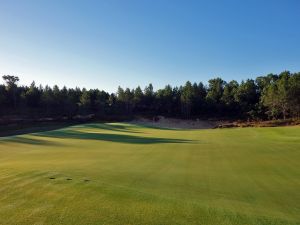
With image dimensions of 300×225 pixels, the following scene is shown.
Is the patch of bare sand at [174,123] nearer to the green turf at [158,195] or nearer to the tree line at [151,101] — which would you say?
the tree line at [151,101]

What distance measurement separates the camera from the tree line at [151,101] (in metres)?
98.8

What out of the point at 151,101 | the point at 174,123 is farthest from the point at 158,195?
the point at 151,101

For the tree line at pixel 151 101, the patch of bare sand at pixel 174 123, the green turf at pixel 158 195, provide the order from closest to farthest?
the green turf at pixel 158 195
the patch of bare sand at pixel 174 123
the tree line at pixel 151 101

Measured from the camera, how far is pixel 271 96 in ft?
262

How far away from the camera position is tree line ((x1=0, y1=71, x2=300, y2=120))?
3891 inches

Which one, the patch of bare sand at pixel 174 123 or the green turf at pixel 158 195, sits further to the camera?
the patch of bare sand at pixel 174 123

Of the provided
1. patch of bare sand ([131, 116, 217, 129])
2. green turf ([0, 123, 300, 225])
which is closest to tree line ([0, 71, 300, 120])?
patch of bare sand ([131, 116, 217, 129])

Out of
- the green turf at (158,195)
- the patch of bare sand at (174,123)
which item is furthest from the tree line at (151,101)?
the green turf at (158,195)

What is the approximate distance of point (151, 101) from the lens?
11388 centimetres

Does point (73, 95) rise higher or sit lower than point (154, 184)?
higher

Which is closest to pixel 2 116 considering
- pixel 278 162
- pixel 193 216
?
pixel 278 162

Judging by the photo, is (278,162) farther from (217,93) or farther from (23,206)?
(217,93)

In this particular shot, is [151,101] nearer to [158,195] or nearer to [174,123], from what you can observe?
[174,123]

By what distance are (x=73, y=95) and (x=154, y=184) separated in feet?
327
